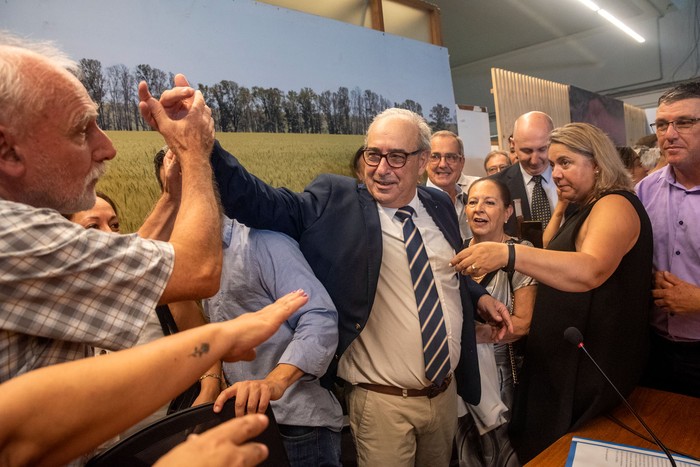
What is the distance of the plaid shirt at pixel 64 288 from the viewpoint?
2.32 feet

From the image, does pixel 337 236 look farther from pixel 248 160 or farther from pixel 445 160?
pixel 445 160

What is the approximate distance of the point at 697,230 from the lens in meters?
1.93

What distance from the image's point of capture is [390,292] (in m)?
1.87

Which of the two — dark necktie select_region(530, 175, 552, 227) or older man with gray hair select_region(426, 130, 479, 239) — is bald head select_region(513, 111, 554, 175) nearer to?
dark necktie select_region(530, 175, 552, 227)

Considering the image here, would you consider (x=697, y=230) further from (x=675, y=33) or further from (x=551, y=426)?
(x=675, y=33)

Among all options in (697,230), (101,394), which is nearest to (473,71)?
(697,230)

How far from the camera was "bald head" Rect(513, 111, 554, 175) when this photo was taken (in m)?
3.48

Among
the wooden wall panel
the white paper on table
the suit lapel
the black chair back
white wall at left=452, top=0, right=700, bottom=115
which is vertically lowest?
the white paper on table

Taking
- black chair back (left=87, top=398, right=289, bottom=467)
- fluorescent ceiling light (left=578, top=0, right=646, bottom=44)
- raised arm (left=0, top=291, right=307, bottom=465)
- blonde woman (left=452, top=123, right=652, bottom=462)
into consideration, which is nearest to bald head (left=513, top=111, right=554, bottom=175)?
blonde woman (left=452, top=123, right=652, bottom=462)

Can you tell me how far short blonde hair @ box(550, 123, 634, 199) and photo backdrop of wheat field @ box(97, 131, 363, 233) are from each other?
1383 millimetres

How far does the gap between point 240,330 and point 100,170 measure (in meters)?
0.47

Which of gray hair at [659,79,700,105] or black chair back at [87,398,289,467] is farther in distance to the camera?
gray hair at [659,79,700,105]

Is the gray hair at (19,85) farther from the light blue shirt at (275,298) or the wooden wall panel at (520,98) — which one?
the wooden wall panel at (520,98)

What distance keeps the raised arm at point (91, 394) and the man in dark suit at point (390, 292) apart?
0.92 m
